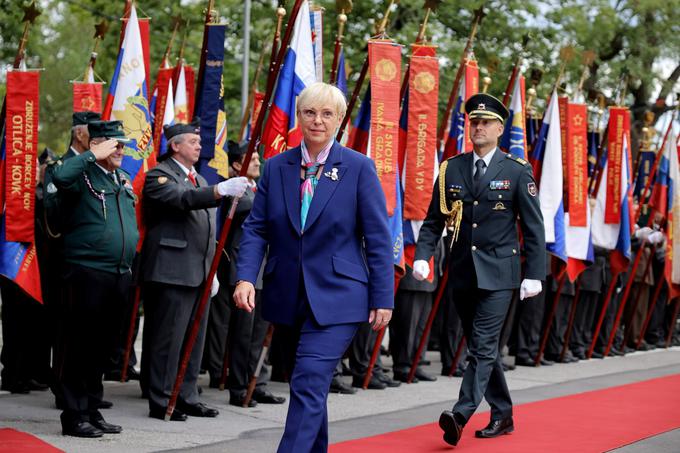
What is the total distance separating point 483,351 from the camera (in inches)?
282

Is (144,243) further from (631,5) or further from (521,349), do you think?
(631,5)

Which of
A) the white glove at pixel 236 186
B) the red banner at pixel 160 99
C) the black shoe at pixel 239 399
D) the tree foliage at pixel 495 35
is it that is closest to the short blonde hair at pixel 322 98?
the white glove at pixel 236 186

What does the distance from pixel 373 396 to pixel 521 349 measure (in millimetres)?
3652

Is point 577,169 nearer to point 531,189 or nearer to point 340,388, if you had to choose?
point 340,388

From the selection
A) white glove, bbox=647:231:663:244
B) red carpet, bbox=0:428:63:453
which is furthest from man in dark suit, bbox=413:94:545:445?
white glove, bbox=647:231:663:244

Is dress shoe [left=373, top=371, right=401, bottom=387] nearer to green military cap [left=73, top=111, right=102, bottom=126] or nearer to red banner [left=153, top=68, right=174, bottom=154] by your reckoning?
red banner [left=153, top=68, right=174, bottom=154]

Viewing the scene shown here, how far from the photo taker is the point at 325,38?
842 inches

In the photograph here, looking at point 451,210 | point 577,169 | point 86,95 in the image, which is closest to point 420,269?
point 451,210

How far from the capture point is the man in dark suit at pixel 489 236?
24.1ft

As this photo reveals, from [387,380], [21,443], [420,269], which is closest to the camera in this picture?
[21,443]

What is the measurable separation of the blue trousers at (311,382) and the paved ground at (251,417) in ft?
5.48

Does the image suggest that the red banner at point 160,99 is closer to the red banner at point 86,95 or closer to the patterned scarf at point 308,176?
the red banner at point 86,95

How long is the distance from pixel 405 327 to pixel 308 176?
543cm

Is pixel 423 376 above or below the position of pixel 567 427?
below
